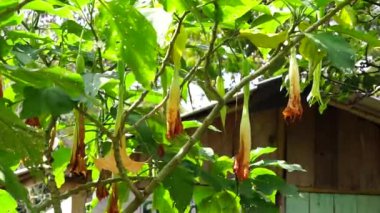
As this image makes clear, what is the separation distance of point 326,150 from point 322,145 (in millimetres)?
45

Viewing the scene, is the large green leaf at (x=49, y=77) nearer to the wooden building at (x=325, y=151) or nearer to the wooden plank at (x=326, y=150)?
the wooden building at (x=325, y=151)

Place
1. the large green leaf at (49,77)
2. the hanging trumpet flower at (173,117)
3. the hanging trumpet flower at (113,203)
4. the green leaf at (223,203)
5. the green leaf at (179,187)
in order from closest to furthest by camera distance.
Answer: the large green leaf at (49,77), the hanging trumpet flower at (173,117), the hanging trumpet flower at (113,203), the green leaf at (179,187), the green leaf at (223,203)

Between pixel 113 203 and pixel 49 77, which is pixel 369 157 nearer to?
pixel 113 203

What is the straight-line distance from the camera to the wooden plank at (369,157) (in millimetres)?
5336

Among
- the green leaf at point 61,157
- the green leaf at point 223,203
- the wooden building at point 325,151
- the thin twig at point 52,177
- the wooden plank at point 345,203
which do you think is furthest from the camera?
the wooden plank at point 345,203

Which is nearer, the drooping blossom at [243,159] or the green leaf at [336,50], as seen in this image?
the green leaf at [336,50]

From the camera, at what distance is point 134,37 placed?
130 centimetres

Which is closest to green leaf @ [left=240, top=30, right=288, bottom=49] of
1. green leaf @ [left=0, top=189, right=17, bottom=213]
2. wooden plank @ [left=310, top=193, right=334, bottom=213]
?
green leaf @ [left=0, top=189, right=17, bottom=213]

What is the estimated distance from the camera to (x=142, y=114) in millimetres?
1996

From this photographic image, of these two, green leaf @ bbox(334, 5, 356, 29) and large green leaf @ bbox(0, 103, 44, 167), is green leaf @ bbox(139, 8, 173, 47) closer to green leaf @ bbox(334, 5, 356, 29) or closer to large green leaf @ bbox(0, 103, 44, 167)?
large green leaf @ bbox(0, 103, 44, 167)

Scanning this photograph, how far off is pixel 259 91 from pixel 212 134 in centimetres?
71

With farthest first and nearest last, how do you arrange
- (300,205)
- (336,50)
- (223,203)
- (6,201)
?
(300,205), (223,203), (6,201), (336,50)

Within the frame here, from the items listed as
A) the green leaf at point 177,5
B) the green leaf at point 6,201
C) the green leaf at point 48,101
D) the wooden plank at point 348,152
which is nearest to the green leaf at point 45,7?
the green leaf at point 48,101

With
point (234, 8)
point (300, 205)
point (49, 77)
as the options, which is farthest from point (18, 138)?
point (300, 205)
